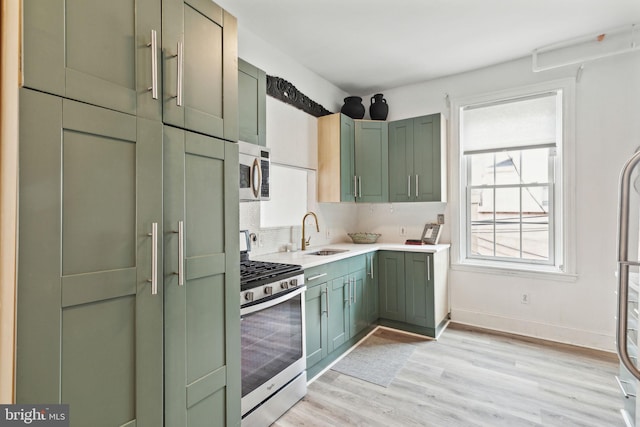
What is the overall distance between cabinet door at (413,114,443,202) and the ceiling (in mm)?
628

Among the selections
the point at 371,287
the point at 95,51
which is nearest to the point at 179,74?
the point at 95,51

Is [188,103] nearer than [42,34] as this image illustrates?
No

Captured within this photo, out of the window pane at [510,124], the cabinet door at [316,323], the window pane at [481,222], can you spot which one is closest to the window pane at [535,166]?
the window pane at [510,124]

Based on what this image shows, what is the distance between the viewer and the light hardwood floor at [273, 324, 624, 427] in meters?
1.99

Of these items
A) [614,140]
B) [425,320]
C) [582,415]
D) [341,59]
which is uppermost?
[341,59]

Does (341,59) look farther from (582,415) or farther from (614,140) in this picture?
(582,415)

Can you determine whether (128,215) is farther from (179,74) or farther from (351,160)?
(351,160)

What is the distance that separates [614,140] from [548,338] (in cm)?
202

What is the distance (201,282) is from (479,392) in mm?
2152

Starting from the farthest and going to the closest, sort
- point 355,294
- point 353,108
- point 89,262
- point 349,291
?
point 353,108 < point 355,294 < point 349,291 < point 89,262

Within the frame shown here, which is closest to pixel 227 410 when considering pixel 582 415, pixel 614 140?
pixel 582 415

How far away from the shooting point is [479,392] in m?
2.28

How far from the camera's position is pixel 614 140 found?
291cm
